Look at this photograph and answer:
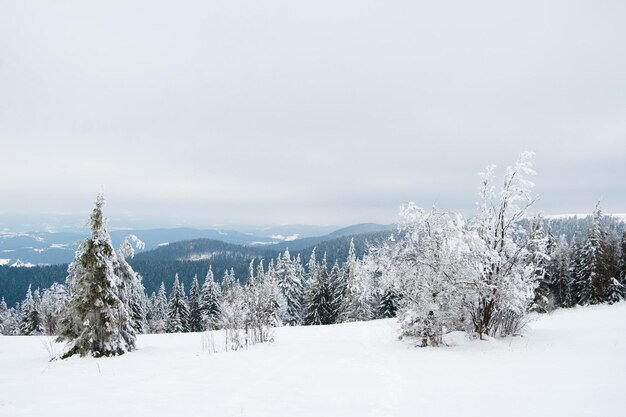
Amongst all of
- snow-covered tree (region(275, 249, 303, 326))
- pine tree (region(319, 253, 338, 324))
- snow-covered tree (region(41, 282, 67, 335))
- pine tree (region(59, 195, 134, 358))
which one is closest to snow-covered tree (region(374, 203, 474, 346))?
pine tree (region(59, 195, 134, 358))

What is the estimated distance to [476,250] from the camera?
13398 mm

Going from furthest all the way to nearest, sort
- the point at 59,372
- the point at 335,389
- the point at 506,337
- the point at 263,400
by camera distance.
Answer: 1. the point at 506,337
2. the point at 59,372
3. the point at 335,389
4. the point at 263,400

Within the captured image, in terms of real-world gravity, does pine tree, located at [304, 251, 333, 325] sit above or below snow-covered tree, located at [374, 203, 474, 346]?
below

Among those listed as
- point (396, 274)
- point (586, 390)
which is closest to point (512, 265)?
point (396, 274)

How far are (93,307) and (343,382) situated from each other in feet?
39.3

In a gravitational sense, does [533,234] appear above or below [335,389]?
above

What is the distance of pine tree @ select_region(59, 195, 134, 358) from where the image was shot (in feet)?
48.2

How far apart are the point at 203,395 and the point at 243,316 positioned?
887 centimetres

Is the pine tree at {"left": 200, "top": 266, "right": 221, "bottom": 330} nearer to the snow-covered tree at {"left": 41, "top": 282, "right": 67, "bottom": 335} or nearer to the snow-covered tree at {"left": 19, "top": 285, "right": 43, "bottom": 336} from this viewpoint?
the snow-covered tree at {"left": 41, "top": 282, "right": 67, "bottom": 335}

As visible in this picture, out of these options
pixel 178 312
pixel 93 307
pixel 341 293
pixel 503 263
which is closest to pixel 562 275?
pixel 341 293

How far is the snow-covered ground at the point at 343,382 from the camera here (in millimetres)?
6375

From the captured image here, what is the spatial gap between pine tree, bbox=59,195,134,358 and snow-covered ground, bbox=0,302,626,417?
1.06 meters

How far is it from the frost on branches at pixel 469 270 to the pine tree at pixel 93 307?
11.8 meters

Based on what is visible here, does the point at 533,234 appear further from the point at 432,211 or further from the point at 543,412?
the point at 543,412
